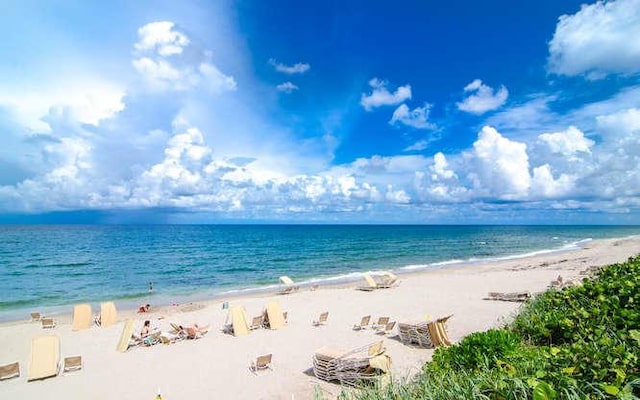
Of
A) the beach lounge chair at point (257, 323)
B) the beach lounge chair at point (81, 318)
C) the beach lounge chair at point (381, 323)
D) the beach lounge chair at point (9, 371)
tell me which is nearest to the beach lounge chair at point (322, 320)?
the beach lounge chair at point (381, 323)

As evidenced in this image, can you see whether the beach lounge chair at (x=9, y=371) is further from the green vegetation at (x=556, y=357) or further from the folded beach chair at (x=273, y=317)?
the green vegetation at (x=556, y=357)

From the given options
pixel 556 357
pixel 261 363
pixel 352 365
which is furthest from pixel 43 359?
pixel 556 357

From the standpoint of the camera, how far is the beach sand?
32.4 feet

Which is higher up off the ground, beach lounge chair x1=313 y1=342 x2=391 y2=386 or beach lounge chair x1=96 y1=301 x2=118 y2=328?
beach lounge chair x1=313 y1=342 x2=391 y2=386

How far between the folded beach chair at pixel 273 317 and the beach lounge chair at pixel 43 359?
24.5ft

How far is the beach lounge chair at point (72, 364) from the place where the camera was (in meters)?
11.5

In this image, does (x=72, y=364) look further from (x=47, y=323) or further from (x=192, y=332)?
(x=47, y=323)

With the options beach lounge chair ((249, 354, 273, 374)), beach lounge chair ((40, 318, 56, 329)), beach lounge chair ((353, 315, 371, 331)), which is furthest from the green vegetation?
beach lounge chair ((40, 318, 56, 329))

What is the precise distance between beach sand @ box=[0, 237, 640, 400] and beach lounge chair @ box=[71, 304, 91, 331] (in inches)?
15.2

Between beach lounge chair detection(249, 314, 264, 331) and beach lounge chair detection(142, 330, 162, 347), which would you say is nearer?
beach lounge chair detection(142, 330, 162, 347)

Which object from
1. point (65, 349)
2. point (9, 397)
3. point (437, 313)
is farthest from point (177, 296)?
point (437, 313)

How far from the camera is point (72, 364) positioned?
38.1 ft

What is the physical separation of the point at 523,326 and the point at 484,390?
5.13 meters

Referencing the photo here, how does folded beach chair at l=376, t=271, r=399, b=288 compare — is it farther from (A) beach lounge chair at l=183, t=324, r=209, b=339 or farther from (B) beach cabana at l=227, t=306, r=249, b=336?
(A) beach lounge chair at l=183, t=324, r=209, b=339
